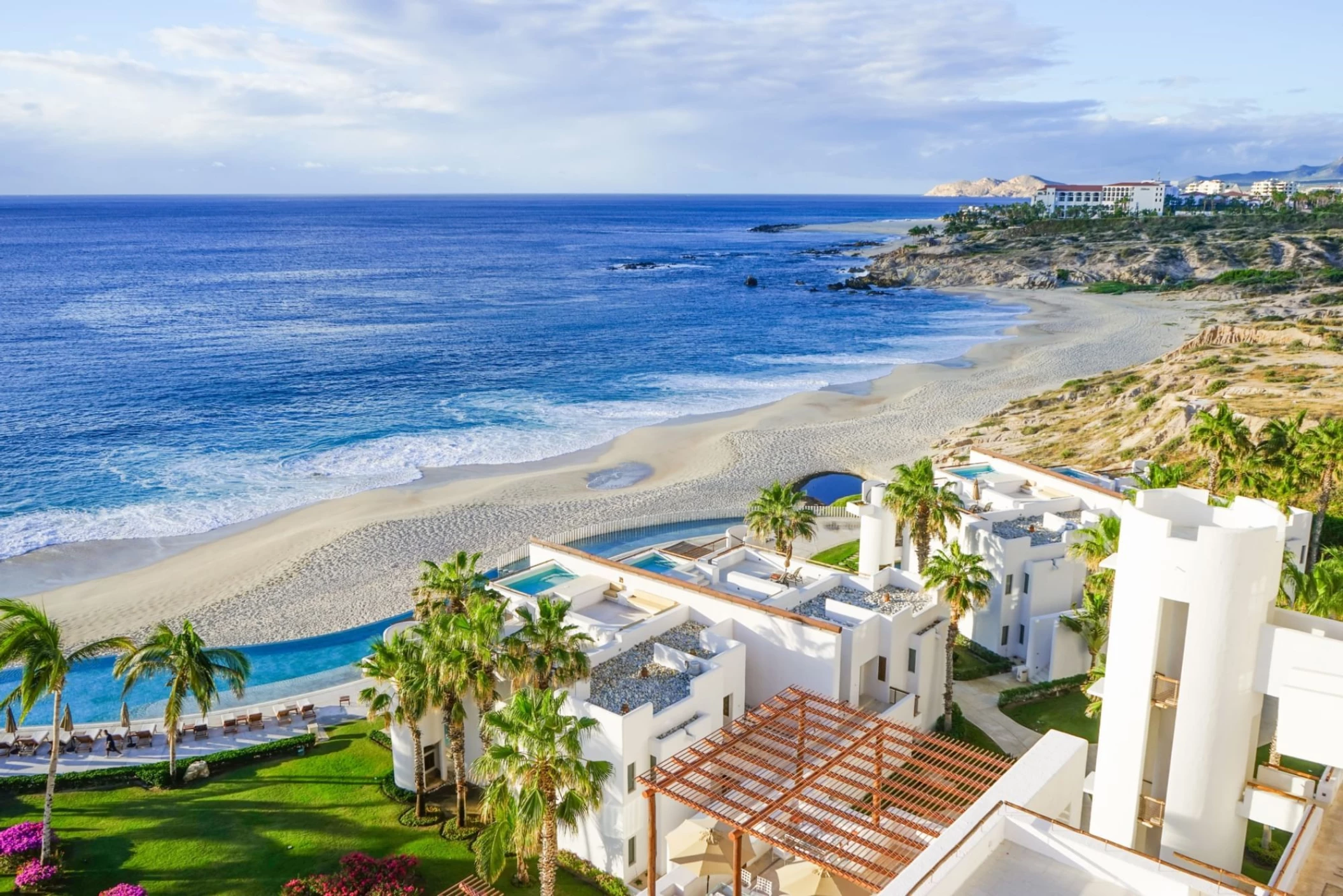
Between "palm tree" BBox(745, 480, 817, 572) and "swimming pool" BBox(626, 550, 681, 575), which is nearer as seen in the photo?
"palm tree" BBox(745, 480, 817, 572)

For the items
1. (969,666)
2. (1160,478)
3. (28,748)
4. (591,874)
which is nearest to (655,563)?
(969,666)

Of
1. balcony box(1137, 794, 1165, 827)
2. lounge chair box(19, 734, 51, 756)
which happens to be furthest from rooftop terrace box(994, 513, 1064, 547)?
lounge chair box(19, 734, 51, 756)

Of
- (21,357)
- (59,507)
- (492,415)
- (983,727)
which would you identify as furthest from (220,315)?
(983,727)

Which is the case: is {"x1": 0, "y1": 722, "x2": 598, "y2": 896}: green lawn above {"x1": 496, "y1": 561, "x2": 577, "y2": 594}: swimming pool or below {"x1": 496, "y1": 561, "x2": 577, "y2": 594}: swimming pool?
below

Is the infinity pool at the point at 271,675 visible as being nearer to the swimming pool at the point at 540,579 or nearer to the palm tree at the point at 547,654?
the swimming pool at the point at 540,579

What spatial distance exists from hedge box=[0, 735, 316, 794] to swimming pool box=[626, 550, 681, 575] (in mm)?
14451

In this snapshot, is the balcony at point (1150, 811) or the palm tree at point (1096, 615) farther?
the palm tree at point (1096, 615)

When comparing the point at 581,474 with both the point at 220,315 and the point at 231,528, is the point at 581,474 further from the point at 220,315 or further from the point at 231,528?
the point at 220,315

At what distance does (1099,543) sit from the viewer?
31156 mm

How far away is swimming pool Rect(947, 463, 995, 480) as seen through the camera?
43.4m

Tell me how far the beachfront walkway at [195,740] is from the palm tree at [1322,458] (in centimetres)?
3651

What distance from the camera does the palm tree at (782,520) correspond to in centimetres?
3578

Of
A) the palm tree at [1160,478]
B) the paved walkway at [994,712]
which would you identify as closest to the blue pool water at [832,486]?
the palm tree at [1160,478]

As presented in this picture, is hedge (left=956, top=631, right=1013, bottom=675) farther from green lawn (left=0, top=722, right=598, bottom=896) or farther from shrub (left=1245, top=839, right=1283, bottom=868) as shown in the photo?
green lawn (left=0, top=722, right=598, bottom=896)
